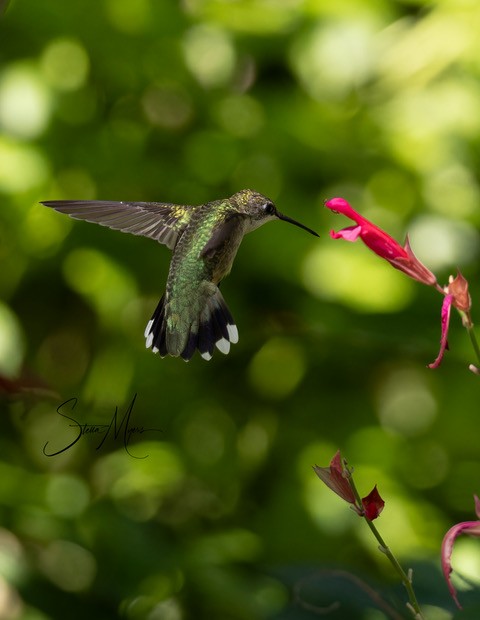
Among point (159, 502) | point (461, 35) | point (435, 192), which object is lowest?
point (159, 502)

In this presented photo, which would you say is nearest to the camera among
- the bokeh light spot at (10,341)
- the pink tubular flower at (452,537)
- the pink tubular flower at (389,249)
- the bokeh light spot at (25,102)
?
the pink tubular flower at (452,537)

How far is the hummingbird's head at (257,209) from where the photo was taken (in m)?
0.75

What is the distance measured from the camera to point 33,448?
173cm

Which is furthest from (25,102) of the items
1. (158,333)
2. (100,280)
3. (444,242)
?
(158,333)

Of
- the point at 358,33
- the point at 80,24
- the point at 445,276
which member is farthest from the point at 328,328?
the point at 80,24

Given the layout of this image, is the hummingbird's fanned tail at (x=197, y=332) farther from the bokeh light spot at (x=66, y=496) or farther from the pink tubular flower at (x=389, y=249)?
the bokeh light spot at (x=66, y=496)

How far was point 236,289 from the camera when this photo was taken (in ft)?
5.53

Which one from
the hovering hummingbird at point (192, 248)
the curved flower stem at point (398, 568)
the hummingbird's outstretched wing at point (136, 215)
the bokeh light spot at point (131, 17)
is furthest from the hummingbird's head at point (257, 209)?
the bokeh light spot at point (131, 17)

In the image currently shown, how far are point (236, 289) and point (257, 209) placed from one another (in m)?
0.93

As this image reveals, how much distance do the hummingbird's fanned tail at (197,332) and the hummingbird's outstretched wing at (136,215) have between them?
8 centimetres

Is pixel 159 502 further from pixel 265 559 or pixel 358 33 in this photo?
pixel 358 33

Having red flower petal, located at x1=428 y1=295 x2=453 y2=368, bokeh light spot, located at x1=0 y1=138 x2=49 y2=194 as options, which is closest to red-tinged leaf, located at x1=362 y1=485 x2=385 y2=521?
red flower petal, located at x1=428 y1=295 x2=453 y2=368

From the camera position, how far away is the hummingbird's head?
2.46 feet

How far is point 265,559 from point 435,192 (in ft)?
2.31
